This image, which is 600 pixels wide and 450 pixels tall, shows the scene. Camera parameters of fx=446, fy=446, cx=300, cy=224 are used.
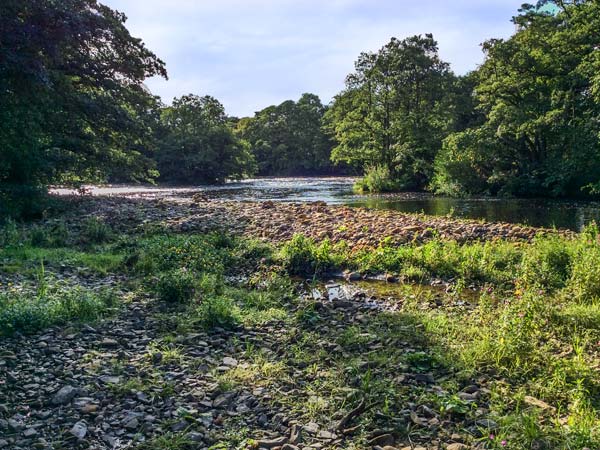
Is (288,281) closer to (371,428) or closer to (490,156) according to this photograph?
(371,428)

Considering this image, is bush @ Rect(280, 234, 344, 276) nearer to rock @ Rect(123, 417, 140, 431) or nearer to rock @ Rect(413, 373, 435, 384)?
rock @ Rect(413, 373, 435, 384)

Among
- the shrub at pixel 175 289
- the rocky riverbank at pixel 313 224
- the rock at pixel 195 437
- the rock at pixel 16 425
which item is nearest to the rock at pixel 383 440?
the rock at pixel 195 437

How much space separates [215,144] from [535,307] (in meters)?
49.7

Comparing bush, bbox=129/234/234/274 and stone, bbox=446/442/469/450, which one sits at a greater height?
bush, bbox=129/234/234/274

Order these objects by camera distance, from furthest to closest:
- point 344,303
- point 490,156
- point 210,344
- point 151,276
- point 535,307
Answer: point 490,156, point 151,276, point 344,303, point 535,307, point 210,344

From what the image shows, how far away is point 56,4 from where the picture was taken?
762 centimetres

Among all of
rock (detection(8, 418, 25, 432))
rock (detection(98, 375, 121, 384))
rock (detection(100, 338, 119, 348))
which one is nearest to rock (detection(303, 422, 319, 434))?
rock (detection(98, 375, 121, 384))

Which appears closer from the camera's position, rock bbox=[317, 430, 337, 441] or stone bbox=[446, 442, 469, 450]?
stone bbox=[446, 442, 469, 450]

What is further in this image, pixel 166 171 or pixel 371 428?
pixel 166 171

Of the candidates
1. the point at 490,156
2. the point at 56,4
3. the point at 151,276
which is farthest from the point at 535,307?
the point at 490,156

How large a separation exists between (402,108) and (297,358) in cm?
3793

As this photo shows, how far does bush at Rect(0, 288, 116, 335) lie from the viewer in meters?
5.42

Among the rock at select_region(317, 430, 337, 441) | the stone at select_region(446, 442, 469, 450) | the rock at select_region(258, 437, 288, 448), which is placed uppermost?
the rock at select_region(258, 437, 288, 448)

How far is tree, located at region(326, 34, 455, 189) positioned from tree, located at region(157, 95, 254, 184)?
16471 millimetres
